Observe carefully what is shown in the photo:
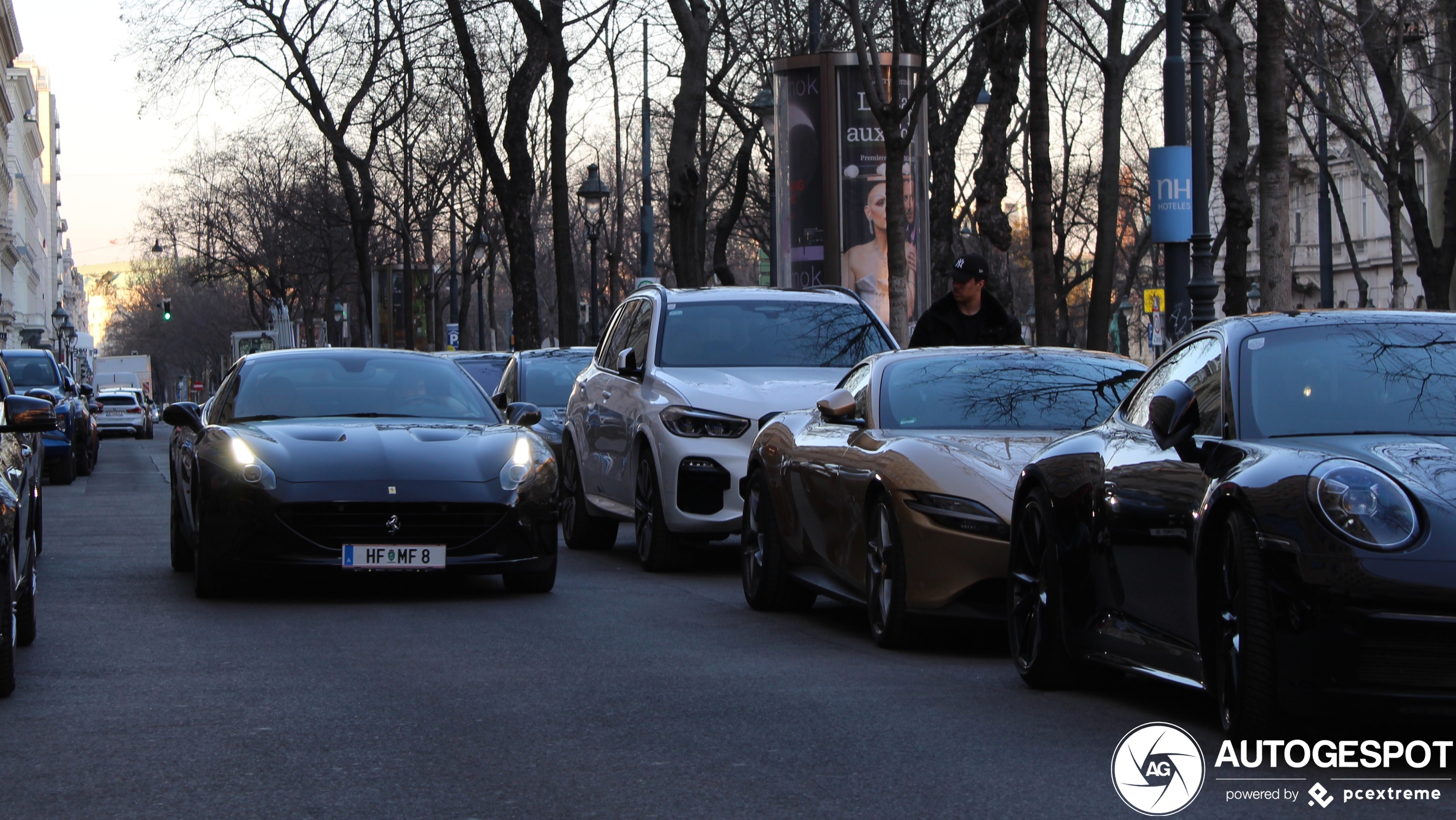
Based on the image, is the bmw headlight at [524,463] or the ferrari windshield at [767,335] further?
the ferrari windshield at [767,335]

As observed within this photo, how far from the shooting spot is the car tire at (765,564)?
1018cm

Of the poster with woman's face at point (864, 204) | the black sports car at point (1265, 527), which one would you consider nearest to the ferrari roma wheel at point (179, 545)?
the black sports car at point (1265, 527)

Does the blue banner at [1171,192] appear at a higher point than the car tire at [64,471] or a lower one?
higher

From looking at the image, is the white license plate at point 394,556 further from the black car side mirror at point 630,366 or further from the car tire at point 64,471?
the car tire at point 64,471

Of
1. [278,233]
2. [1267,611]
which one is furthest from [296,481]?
[278,233]

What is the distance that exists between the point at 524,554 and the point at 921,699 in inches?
159

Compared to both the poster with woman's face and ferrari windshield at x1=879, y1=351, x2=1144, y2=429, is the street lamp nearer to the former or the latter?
the poster with woman's face

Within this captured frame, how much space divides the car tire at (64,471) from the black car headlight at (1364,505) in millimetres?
22934

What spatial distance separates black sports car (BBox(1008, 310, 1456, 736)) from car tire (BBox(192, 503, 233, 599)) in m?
4.69

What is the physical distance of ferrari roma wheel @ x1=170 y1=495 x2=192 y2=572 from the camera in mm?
11859

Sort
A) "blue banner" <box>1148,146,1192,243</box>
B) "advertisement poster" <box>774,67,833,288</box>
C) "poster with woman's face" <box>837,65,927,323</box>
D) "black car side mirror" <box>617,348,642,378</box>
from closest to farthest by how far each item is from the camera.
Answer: "black car side mirror" <box>617,348,642,378</box> < "blue banner" <box>1148,146,1192,243</box> < "poster with woman's face" <box>837,65,927,323</box> < "advertisement poster" <box>774,67,833,288</box>

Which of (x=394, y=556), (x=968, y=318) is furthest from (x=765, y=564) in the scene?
(x=968, y=318)

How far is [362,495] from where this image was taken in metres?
10.3

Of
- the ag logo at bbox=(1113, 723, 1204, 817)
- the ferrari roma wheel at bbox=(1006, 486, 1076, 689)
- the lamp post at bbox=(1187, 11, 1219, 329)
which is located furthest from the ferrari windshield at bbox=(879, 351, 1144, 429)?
the lamp post at bbox=(1187, 11, 1219, 329)
